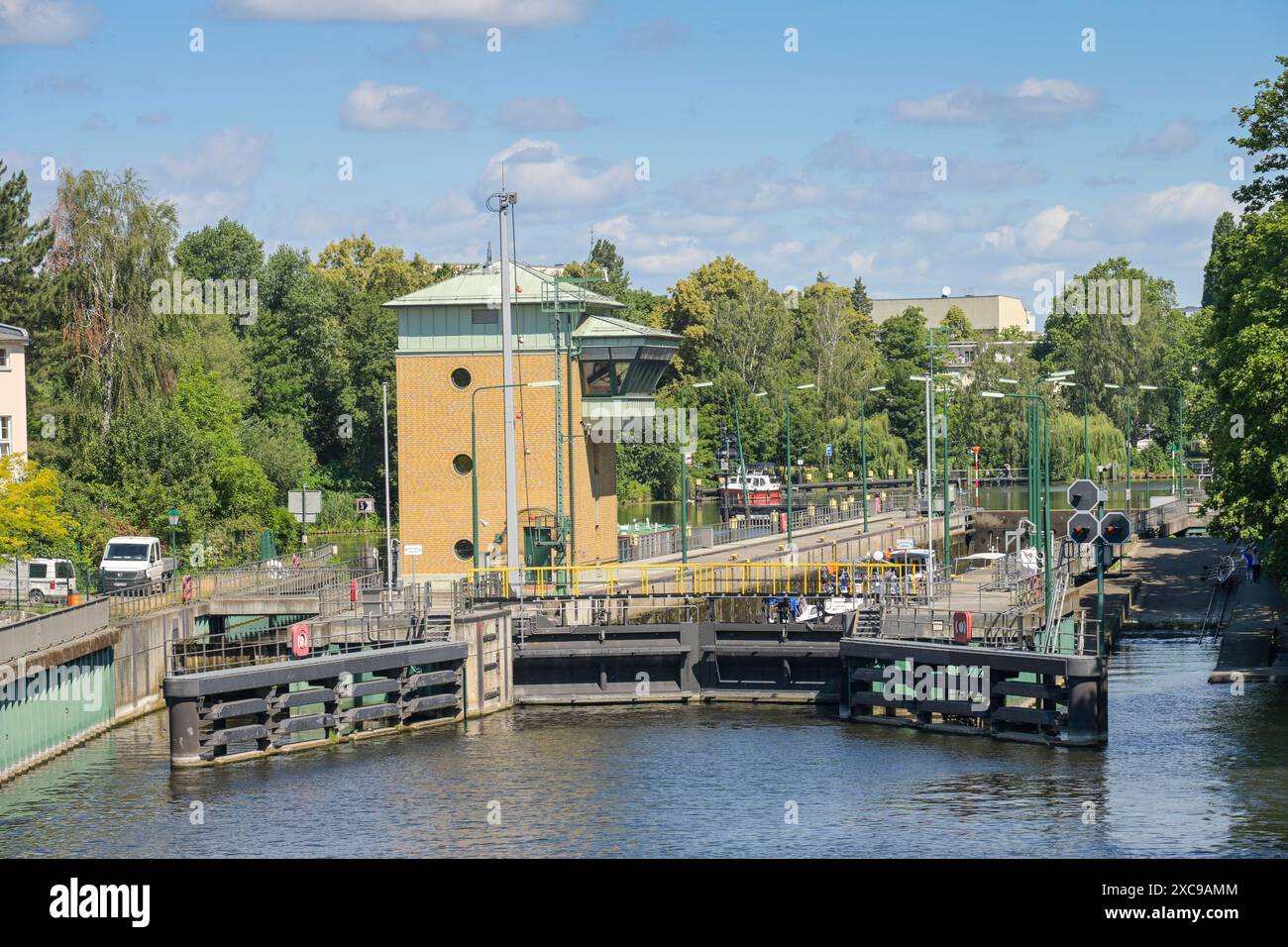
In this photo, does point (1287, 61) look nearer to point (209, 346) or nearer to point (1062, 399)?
Answer: point (209, 346)

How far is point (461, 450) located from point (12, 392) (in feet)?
52.3

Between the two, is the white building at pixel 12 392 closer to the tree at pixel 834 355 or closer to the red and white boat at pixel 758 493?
the red and white boat at pixel 758 493

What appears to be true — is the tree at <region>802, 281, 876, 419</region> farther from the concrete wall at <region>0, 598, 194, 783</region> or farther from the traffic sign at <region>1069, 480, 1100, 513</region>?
the traffic sign at <region>1069, 480, 1100, 513</region>

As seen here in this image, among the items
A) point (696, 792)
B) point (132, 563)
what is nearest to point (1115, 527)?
point (696, 792)

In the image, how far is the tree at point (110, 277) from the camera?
7044 centimetres

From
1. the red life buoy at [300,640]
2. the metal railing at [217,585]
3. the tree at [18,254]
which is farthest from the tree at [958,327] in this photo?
the red life buoy at [300,640]

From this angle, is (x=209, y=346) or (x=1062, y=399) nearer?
(x=209, y=346)

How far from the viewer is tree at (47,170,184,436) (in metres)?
70.4

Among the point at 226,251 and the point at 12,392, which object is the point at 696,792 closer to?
the point at 12,392

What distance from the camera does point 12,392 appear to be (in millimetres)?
59875

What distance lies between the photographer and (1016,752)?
35.0 meters

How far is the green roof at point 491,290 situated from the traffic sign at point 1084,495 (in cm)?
2697

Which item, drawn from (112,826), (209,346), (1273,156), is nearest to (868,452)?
(209,346)
